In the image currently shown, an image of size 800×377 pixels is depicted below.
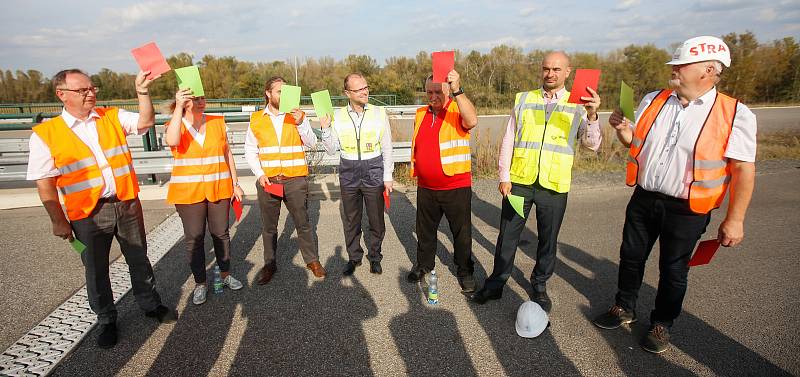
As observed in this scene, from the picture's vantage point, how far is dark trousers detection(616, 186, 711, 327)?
2871mm

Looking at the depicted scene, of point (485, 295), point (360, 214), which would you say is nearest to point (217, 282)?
point (360, 214)

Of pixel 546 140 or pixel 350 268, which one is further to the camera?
pixel 350 268

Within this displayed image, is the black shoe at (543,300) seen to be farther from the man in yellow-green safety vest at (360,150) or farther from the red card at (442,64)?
the red card at (442,64)

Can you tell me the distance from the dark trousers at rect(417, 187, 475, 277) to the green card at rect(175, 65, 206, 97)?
2.06 meters

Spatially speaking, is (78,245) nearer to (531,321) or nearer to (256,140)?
(256,140)

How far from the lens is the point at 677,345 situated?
3057 millimetres

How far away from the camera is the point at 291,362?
2900 mm

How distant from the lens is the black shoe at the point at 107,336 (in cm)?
306

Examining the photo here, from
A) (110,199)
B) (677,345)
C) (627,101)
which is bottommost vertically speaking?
(677,345)

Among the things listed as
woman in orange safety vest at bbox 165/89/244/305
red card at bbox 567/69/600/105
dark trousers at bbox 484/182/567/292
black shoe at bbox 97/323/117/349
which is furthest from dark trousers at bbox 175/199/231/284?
red card at bbox 567/69/600/105

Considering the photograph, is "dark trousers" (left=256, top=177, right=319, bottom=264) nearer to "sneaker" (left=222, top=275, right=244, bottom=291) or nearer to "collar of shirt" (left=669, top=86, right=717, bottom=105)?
"sneaker" (left=222, top=275, right=244, bottom=291)

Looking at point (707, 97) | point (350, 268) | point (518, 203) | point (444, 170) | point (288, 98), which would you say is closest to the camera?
point (707, 97)

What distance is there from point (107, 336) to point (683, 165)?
14.1ft

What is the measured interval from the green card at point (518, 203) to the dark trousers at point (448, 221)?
1.46 feet
